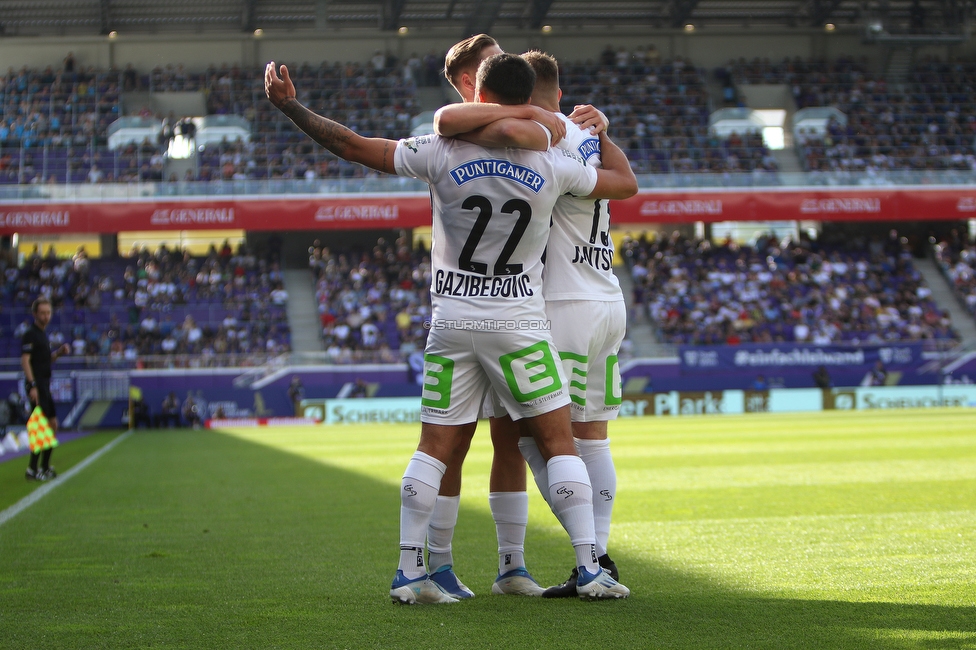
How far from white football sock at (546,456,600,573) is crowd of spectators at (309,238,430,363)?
77.1 feet

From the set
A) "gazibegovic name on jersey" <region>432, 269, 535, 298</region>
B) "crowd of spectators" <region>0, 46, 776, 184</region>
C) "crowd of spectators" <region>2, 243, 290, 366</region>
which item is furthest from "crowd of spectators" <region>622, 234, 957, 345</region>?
"gazibegovic name on jersey" <region>432, 269, 535, 298</region>

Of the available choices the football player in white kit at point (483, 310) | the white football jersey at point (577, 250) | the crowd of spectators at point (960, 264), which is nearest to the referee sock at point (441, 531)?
the football player in white kit at point (483, 310)

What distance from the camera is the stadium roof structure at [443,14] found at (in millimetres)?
36375

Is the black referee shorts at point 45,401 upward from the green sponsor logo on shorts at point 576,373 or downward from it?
downward

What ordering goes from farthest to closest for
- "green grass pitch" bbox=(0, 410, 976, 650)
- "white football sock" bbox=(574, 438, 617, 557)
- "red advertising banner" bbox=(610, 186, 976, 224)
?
1. "red advertising banner" bbox=(610, 186, 976, 224)
2. "white football sock" bbox=(574, 438, 617, 557)
3. "green grass pitch" bbox=(0, 410, 976, 650)

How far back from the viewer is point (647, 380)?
90.9 feet

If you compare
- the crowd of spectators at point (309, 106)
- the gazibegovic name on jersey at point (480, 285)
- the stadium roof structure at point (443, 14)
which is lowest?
the gazibegovic name on jersey at point (480, 285)

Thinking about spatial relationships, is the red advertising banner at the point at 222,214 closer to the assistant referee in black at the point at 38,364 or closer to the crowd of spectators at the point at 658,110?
the crowd of spectators at the point at 658,110

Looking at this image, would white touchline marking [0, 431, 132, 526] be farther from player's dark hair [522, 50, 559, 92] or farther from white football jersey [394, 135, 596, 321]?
player's dark hair [522, 50, 559, 92]

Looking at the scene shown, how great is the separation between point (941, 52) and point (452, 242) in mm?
41305

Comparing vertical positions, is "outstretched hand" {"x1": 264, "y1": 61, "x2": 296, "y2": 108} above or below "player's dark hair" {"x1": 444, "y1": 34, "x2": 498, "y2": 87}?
below

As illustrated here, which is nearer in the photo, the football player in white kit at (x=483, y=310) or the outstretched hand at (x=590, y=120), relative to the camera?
the football player in white kit at (x=483, y=310)

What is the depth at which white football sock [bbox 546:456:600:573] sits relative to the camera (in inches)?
160

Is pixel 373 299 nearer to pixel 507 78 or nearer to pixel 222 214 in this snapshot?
pixel 222 214
